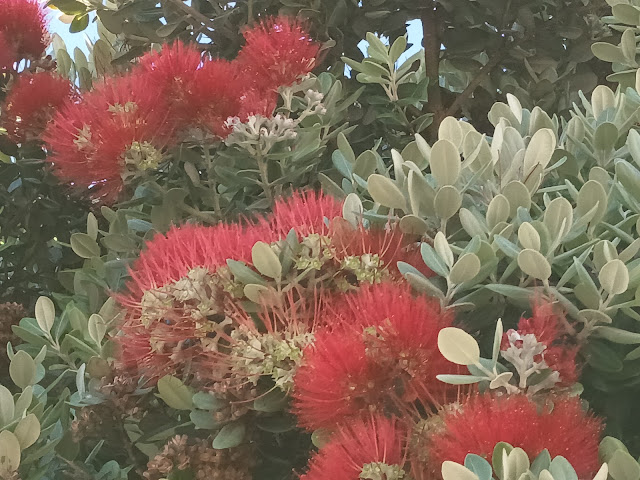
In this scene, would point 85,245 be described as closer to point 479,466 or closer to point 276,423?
point 276,423

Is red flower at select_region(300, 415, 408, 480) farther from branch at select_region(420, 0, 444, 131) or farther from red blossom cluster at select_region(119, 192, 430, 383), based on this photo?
branch at select_region(420, 0, 444, 131)

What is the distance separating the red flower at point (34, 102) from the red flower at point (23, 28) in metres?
0.10

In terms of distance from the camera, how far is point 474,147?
470mm

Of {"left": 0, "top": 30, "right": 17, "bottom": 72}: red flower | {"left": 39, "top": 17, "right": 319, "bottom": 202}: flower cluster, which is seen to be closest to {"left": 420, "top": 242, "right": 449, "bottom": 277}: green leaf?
{"left": 39, "top": 17, "right": 319, "bottom": 202}: flower cluster

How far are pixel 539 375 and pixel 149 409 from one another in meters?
0.32

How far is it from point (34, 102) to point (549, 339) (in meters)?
0.62

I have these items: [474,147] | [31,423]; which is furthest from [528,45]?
[31,423]

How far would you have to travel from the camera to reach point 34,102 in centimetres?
75

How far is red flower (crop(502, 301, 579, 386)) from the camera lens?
0.35 m

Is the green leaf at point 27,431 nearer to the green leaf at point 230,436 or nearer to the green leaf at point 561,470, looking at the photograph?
the green leaf at point 230,436

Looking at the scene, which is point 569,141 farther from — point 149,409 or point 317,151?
point 149,409

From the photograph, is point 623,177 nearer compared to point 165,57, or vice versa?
point 623,177

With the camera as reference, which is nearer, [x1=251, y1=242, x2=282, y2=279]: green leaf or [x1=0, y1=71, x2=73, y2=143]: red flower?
[x1=251, y1=242, x2=282, y2=279]: green leaf

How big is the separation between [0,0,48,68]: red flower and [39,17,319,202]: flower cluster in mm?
285
